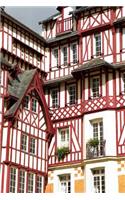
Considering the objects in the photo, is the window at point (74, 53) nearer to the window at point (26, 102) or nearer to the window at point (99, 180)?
the window at point (26, 102)

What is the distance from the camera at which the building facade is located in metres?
23.5

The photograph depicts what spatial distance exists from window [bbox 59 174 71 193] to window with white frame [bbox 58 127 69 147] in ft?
5.60

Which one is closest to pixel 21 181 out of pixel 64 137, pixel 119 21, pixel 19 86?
pixel 64 137

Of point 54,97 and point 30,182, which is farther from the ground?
point 54,97

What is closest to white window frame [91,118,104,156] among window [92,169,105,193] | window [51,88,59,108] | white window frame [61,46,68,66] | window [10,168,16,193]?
window [92,169,105,193]

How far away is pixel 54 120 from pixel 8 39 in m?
5.08

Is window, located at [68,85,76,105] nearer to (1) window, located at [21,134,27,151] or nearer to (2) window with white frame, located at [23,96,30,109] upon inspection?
(2) window with white frame, located at [23,96,30,109]

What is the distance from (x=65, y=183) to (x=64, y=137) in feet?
8.21

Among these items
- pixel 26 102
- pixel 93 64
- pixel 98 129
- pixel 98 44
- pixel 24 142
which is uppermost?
pixel 98 44

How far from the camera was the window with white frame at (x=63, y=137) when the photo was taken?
26.0m

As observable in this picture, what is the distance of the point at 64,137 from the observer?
26203 mm

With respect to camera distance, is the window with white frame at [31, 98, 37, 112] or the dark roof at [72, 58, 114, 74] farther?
the window with white frame at [31, 98, 37, 112]

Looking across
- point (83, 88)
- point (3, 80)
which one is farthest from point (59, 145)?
point (3, 80)

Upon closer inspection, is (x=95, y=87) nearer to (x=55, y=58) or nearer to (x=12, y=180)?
(x=55, y=58)
